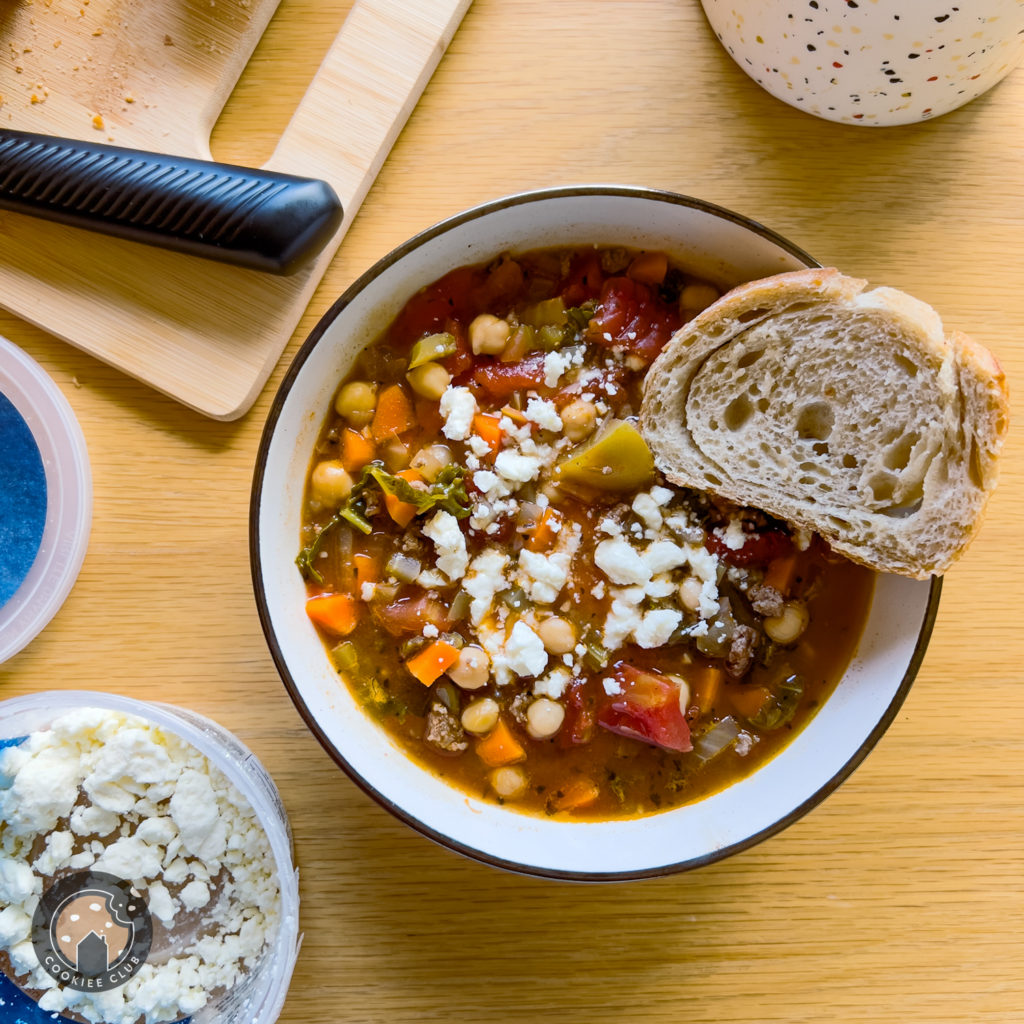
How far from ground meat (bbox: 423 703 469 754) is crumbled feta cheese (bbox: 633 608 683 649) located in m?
0.58

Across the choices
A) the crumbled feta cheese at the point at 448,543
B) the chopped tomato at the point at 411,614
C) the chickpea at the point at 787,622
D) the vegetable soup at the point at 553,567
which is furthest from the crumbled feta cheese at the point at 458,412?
the chickpea at the point at 787,622

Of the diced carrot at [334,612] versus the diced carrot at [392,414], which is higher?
the diced carrot at [392,414]

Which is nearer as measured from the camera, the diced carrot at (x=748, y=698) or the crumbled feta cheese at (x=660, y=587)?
the crumbled feta cheese at (x=660, y=587)

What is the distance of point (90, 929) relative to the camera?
115 inches

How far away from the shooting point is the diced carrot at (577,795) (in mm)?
2822

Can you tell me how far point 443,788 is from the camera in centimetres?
283

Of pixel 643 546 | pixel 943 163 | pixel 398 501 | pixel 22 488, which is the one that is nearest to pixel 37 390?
pixel 22 488

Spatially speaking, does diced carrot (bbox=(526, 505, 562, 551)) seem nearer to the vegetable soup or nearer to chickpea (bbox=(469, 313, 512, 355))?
the vegetable soup

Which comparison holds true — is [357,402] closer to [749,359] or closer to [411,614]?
[411,614]

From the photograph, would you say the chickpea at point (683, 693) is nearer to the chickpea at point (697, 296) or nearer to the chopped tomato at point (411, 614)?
the chopped tomato at point (411, 614)

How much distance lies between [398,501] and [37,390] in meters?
1.14

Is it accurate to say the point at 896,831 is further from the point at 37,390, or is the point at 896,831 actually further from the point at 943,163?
the point at 37,390

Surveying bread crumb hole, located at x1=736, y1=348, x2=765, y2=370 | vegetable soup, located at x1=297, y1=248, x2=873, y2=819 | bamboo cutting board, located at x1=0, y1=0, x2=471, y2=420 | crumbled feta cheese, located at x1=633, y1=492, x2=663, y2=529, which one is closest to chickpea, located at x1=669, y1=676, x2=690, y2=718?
vegetable soup, located at x1=297, y1=248, x2=873, y2=819

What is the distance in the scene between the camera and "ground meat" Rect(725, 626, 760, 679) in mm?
2773
